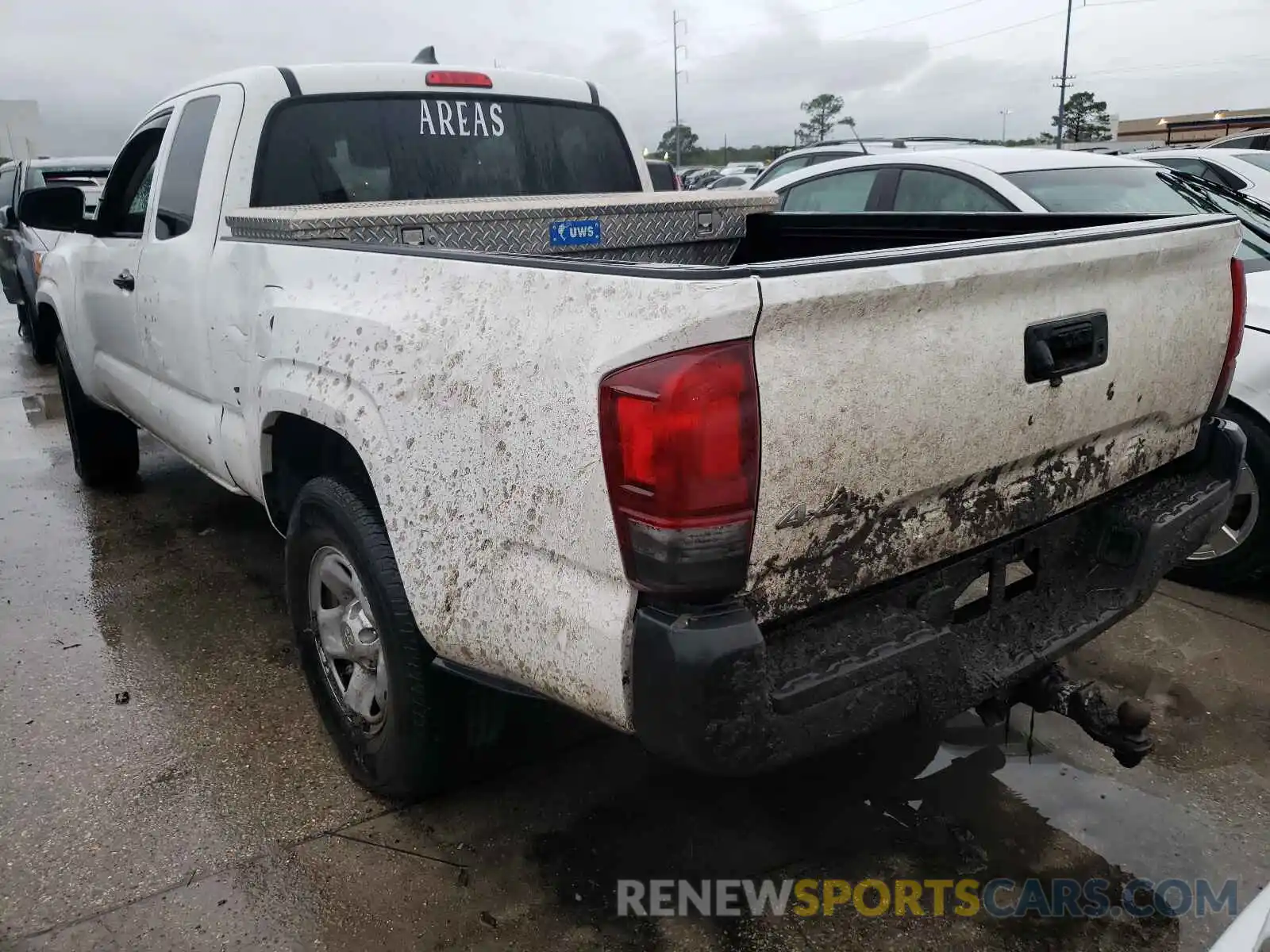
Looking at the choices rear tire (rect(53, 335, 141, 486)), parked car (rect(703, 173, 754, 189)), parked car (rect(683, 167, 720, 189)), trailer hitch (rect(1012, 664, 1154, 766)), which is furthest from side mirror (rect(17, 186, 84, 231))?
parked car (rect(683, 167, 720, 189))

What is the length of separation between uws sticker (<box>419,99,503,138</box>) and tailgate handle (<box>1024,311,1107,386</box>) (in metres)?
2.53

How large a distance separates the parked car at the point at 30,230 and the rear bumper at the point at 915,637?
855 cm

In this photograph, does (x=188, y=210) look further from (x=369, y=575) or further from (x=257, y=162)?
(x=369, y=575)

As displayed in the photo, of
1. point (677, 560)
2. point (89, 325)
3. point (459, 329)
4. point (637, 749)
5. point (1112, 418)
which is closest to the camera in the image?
point (677, 560)

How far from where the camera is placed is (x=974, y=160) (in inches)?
209

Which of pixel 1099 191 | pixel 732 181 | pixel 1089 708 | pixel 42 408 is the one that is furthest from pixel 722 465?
pixel 732 181

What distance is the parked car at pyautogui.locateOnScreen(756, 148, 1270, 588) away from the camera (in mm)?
3787

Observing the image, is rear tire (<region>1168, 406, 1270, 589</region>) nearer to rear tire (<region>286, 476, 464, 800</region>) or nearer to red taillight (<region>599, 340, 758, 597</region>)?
red taillight (<region>599, 340, 758, 597</region>)

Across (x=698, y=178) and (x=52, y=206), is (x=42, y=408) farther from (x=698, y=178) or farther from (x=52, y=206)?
(x=698, y=178)

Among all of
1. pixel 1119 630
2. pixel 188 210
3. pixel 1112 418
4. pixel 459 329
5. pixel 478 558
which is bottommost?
pixel 1119 630

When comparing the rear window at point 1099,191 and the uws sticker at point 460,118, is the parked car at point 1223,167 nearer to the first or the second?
the rear window at point 1099,191

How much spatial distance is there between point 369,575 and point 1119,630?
282 cm

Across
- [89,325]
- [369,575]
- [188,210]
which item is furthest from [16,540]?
[369,575]

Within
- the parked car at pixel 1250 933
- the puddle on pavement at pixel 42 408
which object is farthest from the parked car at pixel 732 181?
the parked car at pixel 1250 933
